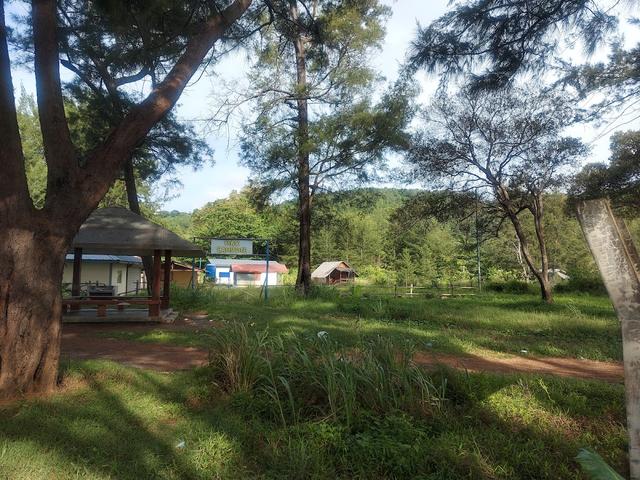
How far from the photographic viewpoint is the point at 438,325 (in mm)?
12422

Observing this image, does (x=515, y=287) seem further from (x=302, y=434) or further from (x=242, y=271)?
(x=242, y=271)

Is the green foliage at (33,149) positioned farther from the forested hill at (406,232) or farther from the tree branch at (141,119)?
the tree branch at (141,119)

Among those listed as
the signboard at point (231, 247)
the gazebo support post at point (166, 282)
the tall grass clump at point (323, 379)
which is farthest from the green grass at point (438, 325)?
the signboard at point (231, 247)

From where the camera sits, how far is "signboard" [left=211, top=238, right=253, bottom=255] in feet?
62.8

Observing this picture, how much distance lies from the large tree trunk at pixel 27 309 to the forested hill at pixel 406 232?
54.2 feet

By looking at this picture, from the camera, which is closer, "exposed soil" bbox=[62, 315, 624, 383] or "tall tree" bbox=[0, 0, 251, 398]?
"tall tree" bbox=[0, 0, 251, 398]

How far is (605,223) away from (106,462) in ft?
12.6

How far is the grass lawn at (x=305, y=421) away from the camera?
3.66 m

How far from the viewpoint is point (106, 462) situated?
3670 millimetres

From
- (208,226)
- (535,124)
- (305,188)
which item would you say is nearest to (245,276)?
(208,226)

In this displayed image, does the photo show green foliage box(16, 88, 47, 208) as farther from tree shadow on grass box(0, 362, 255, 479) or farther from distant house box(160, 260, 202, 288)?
tree shadow on grass box(0, 362, 255, 479)

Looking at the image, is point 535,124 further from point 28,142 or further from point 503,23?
point 28,142

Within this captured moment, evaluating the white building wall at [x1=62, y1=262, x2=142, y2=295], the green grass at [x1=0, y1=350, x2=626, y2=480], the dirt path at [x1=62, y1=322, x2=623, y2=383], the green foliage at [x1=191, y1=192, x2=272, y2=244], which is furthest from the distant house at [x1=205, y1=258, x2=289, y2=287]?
the green grass at [x1=0, y1=350, x2=626, y2=480]

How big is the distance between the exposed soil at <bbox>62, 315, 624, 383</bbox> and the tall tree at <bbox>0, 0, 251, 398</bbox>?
83.1 inches
